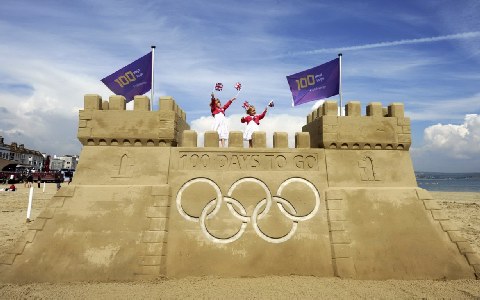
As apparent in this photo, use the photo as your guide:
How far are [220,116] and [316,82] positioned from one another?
10.3 feet

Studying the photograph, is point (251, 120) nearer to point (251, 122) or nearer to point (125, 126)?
point (251, 122)

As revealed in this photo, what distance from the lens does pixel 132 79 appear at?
8703mm

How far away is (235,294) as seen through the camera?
229 inches

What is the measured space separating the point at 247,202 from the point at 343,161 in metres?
2.77

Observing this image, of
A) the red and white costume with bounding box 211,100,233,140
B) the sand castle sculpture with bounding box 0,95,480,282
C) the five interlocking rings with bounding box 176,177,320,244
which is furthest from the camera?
the red and white costume with bounding box 211,100,233,140

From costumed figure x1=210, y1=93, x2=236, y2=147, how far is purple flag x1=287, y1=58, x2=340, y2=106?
2.12 meters

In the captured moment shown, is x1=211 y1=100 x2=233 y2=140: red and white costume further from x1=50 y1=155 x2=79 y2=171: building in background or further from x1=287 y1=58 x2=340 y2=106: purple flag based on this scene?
x1=50 y1=155 x2=79 y2=171: building in background

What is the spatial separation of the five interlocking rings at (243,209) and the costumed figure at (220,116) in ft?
7.64

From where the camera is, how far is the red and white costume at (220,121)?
366 inches

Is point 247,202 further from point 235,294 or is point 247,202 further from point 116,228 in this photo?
point 116,228

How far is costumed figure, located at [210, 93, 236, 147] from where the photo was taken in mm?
9339

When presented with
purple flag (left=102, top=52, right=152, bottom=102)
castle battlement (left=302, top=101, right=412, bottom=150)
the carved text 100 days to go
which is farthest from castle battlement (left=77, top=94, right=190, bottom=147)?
castle battlement (left=302, top=101, right=412, bottom=150)

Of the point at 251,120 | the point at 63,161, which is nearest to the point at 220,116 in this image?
the point at 251,120

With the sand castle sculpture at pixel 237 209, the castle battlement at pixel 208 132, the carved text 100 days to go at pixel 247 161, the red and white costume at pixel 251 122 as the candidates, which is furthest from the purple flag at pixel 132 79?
the red and white costume at pixel 251 122
